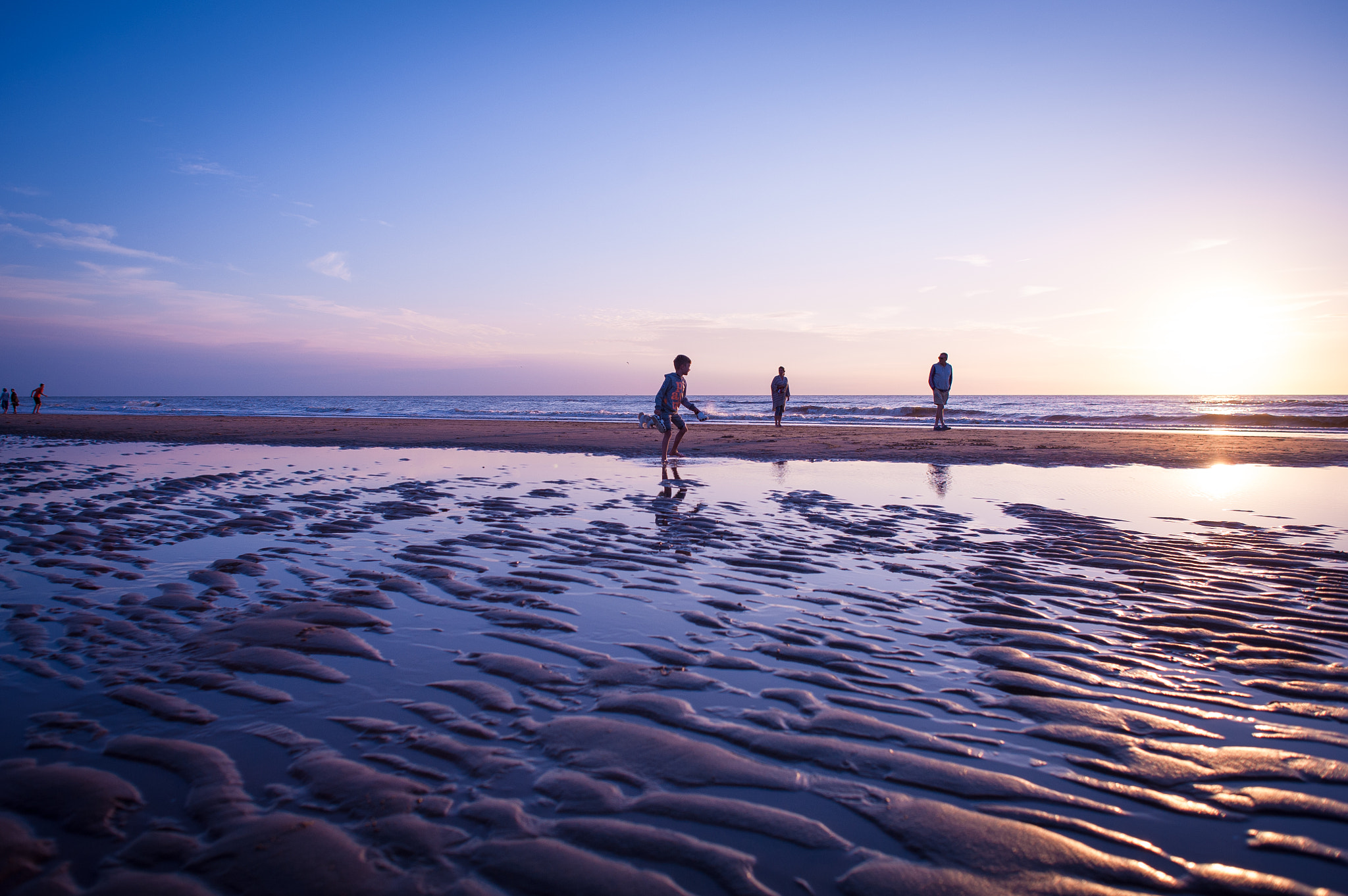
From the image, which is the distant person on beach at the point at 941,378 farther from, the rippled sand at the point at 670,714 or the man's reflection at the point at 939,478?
the rippled sand at the point at 670,714

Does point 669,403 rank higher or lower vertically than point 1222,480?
higher

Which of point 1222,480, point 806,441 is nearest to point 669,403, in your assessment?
point 806,441

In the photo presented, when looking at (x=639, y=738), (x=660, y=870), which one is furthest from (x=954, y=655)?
(x=660, y=870)

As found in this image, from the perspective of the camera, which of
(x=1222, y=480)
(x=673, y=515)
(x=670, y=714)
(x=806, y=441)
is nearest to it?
(x=670, y=714)

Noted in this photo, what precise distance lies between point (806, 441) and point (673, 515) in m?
12.8

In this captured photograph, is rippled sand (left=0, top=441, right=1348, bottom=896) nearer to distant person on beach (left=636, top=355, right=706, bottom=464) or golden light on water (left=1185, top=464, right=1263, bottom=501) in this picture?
golden light on water (left=1185, top=464, right=1263, bottom=501)

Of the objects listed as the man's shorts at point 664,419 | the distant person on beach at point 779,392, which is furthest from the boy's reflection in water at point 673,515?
the distant person on beach at point 779,392

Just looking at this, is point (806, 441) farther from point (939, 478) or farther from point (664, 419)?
point (939, 478)

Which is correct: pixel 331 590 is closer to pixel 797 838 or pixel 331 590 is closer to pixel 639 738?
pixel 639 738

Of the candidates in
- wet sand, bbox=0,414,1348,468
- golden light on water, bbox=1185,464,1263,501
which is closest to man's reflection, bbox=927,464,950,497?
wet sand, bbox=0,414,1348,468

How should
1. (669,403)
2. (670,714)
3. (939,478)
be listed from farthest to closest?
(669,403), (939,478), (670,714)

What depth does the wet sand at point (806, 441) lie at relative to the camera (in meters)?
15.3

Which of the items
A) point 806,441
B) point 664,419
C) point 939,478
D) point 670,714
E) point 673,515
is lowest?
point 670,714

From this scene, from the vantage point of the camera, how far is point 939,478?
462 inches
